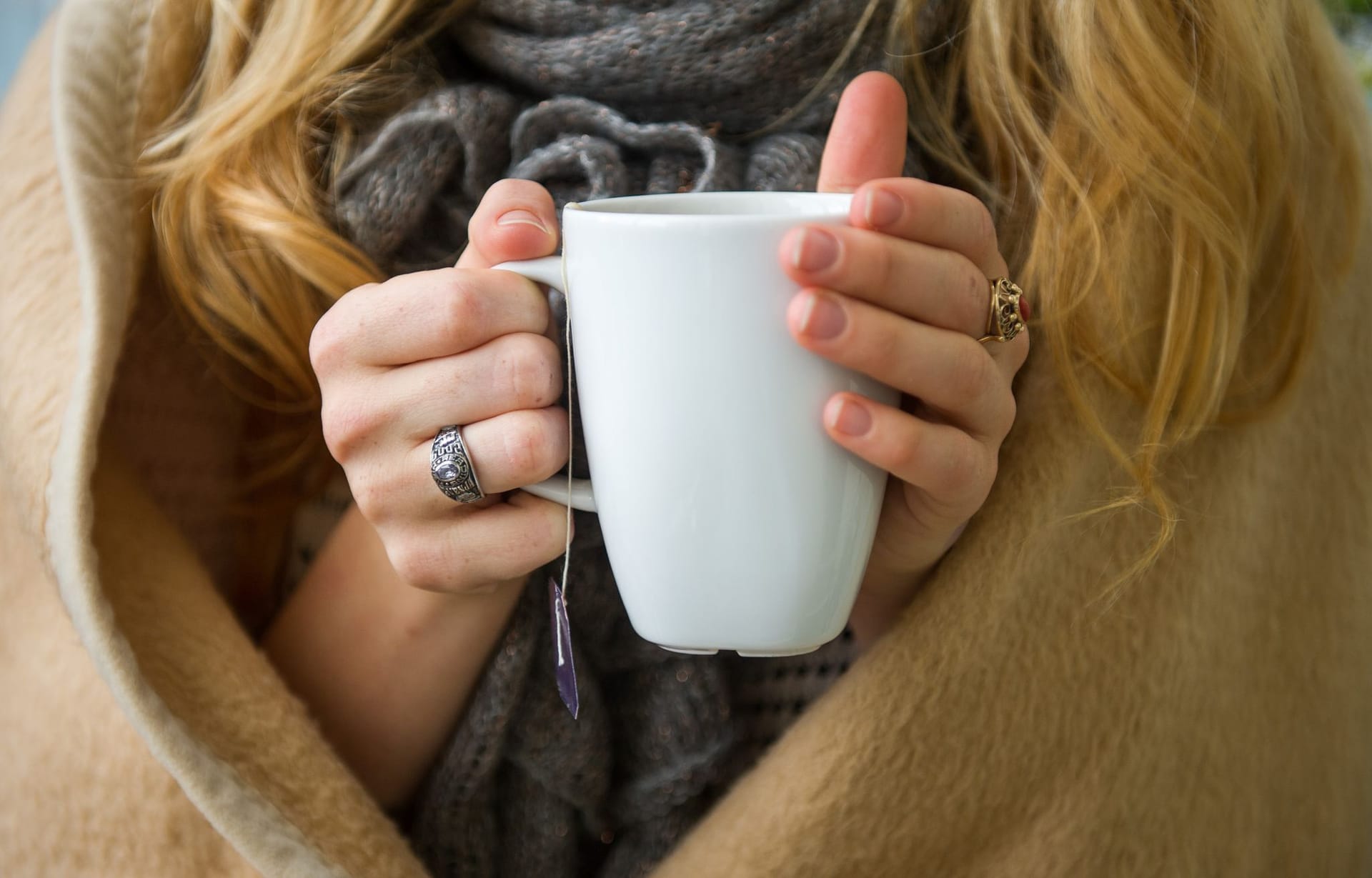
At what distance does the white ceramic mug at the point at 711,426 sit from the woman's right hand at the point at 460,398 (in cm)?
2

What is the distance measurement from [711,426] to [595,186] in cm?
24

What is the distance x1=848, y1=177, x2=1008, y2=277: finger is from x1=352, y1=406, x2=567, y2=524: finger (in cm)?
15

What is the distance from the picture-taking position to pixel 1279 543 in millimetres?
647

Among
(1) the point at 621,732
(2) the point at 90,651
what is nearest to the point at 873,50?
(1) the point at 621,732

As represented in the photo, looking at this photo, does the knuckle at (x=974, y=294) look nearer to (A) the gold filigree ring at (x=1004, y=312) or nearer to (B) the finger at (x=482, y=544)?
(A) the gold filigree ring at (x=1004, y=312)

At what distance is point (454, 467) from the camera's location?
0.44m

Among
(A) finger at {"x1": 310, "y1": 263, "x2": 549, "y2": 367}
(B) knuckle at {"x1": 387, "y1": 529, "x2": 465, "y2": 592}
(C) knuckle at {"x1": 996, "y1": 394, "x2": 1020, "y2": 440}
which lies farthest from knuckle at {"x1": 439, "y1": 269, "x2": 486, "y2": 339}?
(C) knuckle at {"x1": 996, "y1": 394, "x2": 1020, "y2": 440}

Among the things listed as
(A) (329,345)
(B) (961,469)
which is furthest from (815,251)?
(A) (329,345)

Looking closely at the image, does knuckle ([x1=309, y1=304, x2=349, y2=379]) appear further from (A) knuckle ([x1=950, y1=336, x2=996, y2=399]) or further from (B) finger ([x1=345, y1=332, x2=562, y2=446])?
(A) knuckle ([x1=950, y1=336, x2=996, y2=399])

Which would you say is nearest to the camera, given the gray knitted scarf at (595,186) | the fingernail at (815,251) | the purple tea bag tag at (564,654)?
the fingernail at (815,251)

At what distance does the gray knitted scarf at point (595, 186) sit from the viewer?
0.58 metres

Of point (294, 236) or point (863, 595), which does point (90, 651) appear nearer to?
point (294, 236)

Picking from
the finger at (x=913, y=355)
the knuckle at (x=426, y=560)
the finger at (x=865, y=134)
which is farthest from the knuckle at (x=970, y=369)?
the knuckle at (x=426, y=560)

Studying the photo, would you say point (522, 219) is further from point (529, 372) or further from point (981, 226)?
point (981, 226)
